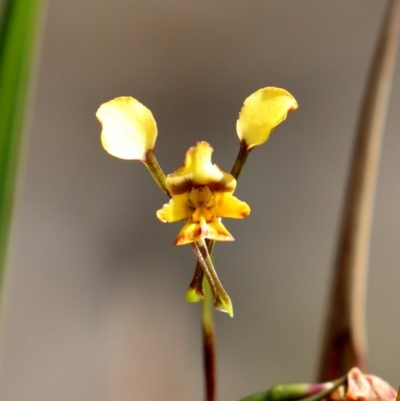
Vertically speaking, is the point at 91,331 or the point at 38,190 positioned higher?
the point at 38,190

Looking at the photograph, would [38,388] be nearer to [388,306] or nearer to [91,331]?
[91,331]

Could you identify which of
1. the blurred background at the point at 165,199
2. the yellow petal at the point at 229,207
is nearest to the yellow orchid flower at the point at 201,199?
the yellow petal at the point at 229,207

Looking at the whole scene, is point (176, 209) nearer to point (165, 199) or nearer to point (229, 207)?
point (229, 207)

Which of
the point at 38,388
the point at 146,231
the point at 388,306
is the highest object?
the point at 146,231

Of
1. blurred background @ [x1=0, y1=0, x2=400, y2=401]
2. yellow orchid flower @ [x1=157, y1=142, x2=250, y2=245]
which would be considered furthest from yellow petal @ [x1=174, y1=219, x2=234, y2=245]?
blurred background @ [x1=0, y1=0, x2=400, y2=401]

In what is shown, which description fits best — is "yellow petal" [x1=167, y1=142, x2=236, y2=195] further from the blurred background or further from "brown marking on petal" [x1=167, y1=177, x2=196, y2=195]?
the blurred background

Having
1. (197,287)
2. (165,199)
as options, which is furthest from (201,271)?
(165,199)

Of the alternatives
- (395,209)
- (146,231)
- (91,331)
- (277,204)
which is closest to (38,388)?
(91,331)
